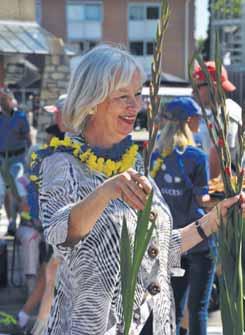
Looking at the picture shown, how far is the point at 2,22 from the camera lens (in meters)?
9.37

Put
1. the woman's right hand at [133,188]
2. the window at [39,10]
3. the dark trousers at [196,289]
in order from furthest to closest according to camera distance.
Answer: the window at [39,10]
the dark trousers at [196,289]
the woman's right hand at [133,188]

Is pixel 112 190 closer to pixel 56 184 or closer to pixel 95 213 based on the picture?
pixel 95 213

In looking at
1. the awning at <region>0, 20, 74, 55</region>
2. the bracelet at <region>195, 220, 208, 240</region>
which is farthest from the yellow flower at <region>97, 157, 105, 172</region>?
the awning at <region>0, 20, 74, 55</region>

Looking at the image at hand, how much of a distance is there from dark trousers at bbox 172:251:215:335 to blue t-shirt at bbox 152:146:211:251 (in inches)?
3.5

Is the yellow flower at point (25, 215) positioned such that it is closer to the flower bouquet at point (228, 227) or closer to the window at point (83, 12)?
the flower bouquet at point (228, 227)

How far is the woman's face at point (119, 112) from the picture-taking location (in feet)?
7.45

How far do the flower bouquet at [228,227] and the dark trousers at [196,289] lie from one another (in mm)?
2906

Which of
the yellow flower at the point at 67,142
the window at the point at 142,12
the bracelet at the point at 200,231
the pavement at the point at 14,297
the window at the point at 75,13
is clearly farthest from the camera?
the window at the point at 142,12

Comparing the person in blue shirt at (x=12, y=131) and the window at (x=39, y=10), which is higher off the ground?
the person in blue shirt at (x=12, y=131)

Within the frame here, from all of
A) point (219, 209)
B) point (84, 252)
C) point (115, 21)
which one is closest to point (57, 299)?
point (84, 252)

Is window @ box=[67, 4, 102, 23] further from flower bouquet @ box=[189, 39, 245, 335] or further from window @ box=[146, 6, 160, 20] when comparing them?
flower bouquet @ box=[189, 39, 245, 335]

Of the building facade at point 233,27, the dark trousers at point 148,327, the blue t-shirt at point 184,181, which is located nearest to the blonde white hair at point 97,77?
the dark trousers at point 148,327

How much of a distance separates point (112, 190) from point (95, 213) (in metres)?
0.15

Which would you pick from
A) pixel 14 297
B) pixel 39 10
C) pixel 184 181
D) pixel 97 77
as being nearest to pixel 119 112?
pixel 97 77
